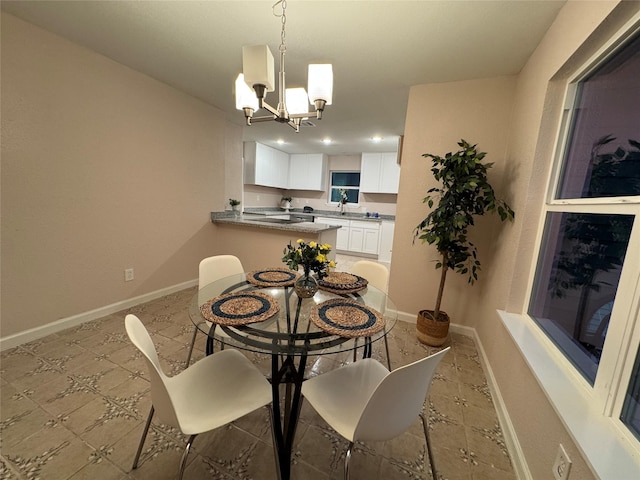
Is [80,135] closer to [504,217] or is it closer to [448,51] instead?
[448,51]

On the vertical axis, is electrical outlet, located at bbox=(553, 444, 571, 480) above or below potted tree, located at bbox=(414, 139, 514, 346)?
below

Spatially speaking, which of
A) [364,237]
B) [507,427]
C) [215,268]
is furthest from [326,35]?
[364,237]

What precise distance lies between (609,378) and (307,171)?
592 cm

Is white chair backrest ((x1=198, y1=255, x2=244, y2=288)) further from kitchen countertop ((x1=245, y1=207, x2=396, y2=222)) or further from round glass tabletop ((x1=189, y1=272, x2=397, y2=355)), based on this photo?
kitchen countertop ((x1=245, y1=207, x2=396, y2=222))

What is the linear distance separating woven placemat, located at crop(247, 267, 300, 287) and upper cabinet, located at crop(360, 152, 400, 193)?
4276mm

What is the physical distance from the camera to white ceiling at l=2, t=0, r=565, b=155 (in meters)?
1.53

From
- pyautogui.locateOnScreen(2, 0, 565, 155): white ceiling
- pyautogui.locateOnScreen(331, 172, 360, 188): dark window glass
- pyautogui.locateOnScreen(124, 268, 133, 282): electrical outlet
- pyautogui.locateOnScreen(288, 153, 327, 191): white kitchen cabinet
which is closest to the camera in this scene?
pyautogui.locateOnScreen(2, 0, 565, 155): white ceiling

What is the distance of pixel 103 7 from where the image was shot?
1.63 metres

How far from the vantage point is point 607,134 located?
46.3 inches

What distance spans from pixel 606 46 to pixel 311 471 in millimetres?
2369

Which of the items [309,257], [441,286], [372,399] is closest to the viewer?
[372,399]

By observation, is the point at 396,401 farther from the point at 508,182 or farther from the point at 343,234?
the point at 343,234

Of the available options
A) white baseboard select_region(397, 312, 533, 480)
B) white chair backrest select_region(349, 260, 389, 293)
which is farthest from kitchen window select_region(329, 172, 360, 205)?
white baseboard select_region(397, 312, 533, 480)

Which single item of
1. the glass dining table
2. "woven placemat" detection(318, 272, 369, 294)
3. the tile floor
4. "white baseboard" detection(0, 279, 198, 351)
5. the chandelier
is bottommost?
the tile floor
